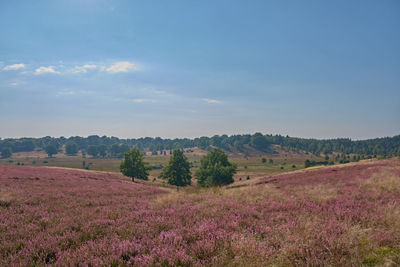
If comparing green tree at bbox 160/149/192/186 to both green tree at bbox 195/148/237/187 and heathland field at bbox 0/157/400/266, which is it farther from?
heathland field at bbox 0/157/400/266

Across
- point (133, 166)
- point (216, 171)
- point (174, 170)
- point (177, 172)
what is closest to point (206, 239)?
point (174, 170)

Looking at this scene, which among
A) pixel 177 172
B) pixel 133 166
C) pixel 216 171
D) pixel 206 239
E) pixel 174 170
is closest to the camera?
pixel 206 239

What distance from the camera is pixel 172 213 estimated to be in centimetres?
624

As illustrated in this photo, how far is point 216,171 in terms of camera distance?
48219 mm

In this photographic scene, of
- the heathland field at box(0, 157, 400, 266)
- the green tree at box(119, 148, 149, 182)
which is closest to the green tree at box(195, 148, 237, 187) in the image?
the green tree at box(119, 148, 149, 182)

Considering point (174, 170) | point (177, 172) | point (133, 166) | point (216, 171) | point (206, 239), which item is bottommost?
point (216, 171)

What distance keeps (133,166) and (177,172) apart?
9828 mm

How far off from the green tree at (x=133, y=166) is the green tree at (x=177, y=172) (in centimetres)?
509

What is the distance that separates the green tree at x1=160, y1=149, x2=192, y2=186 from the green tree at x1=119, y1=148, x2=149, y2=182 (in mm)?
5088

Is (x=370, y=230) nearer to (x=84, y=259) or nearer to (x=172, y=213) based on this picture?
(x=172, y=213)

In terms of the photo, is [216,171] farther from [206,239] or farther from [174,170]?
[206,239]

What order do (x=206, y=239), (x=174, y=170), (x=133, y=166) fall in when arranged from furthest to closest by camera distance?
(x=174, y=170) → (x=133, y=166) → (x=206, y=239)

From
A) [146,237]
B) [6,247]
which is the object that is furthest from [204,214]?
[6,247]

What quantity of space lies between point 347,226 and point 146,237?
4.61 metres
